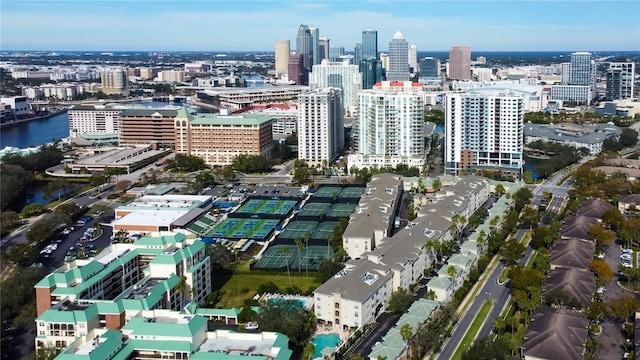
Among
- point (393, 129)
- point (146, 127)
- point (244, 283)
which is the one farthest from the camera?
point (146, 127)

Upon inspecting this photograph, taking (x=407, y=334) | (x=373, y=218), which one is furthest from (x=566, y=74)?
(x=407, y=334)

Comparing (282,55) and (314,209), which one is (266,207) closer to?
(314,209)

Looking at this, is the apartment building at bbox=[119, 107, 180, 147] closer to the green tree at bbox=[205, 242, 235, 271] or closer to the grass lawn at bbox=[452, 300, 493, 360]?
the green tree at bbox=[205, 242, 235, 271]

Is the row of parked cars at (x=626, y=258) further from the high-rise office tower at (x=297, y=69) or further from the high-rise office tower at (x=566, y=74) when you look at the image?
the high-rise office tower at (x=297, y=69)

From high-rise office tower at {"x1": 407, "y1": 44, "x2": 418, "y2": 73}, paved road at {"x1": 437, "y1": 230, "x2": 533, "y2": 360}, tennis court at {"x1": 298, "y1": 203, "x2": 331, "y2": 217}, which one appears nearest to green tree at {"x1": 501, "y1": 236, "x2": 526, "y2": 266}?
paved road at {"x1": 437, "y1": 230, "x2": 533, "y2": 360}

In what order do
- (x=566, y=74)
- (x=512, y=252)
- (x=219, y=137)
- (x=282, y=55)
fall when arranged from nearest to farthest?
(x=512, y=252)
(x=219, y=137)
(x=566, y=74)
(x=282, y=55)

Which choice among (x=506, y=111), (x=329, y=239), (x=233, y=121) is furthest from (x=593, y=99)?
(x=329, y=239)

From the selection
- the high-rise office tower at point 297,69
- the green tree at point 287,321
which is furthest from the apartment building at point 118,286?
the high-rise office tower at point 297,69

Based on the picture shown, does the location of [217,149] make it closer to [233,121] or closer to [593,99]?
[233,121]
